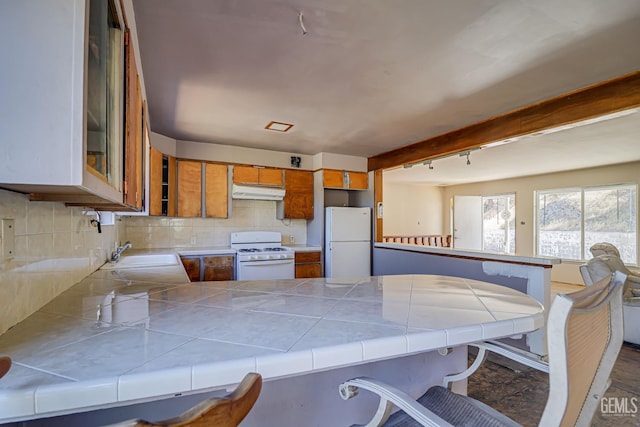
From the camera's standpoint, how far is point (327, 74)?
7.16 ft

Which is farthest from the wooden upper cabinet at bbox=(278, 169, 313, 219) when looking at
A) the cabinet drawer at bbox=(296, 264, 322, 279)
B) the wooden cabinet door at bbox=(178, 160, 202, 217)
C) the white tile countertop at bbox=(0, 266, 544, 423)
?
the white tile countertop at bbox=(0, 266, 544, 423)

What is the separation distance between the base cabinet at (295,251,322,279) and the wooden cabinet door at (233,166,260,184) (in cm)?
120

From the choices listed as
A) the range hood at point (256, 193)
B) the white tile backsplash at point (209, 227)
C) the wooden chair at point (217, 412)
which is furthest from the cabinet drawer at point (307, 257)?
the wooden chair at point (217, 412)

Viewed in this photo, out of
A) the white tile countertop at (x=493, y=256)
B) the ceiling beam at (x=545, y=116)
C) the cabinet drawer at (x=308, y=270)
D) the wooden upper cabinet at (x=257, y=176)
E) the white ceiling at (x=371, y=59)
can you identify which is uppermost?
the white ceiling at (x=371, y=59)

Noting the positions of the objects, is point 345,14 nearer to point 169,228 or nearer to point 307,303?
point 307,303

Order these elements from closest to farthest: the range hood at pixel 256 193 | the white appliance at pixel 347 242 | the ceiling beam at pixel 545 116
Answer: the ceiling beam at pixel 545 116 → the range hood at pixel 256 193 → the white appliance at pixel 347 242

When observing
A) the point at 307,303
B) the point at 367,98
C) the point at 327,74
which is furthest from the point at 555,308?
the point at 367,98

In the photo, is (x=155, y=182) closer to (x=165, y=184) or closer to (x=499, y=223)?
(x=165, y=184)

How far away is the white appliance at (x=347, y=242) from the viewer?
14.5 ft

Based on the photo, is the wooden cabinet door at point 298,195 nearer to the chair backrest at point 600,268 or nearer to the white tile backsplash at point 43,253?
the white tile backsplash at point 43,253

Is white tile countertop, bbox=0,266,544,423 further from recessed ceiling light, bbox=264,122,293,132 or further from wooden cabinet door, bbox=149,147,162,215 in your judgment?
recessed ceiling light, bbox=264,122,293,132

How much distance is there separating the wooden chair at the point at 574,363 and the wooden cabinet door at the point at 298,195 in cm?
368

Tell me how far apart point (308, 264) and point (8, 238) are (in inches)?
142

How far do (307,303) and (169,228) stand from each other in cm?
345
